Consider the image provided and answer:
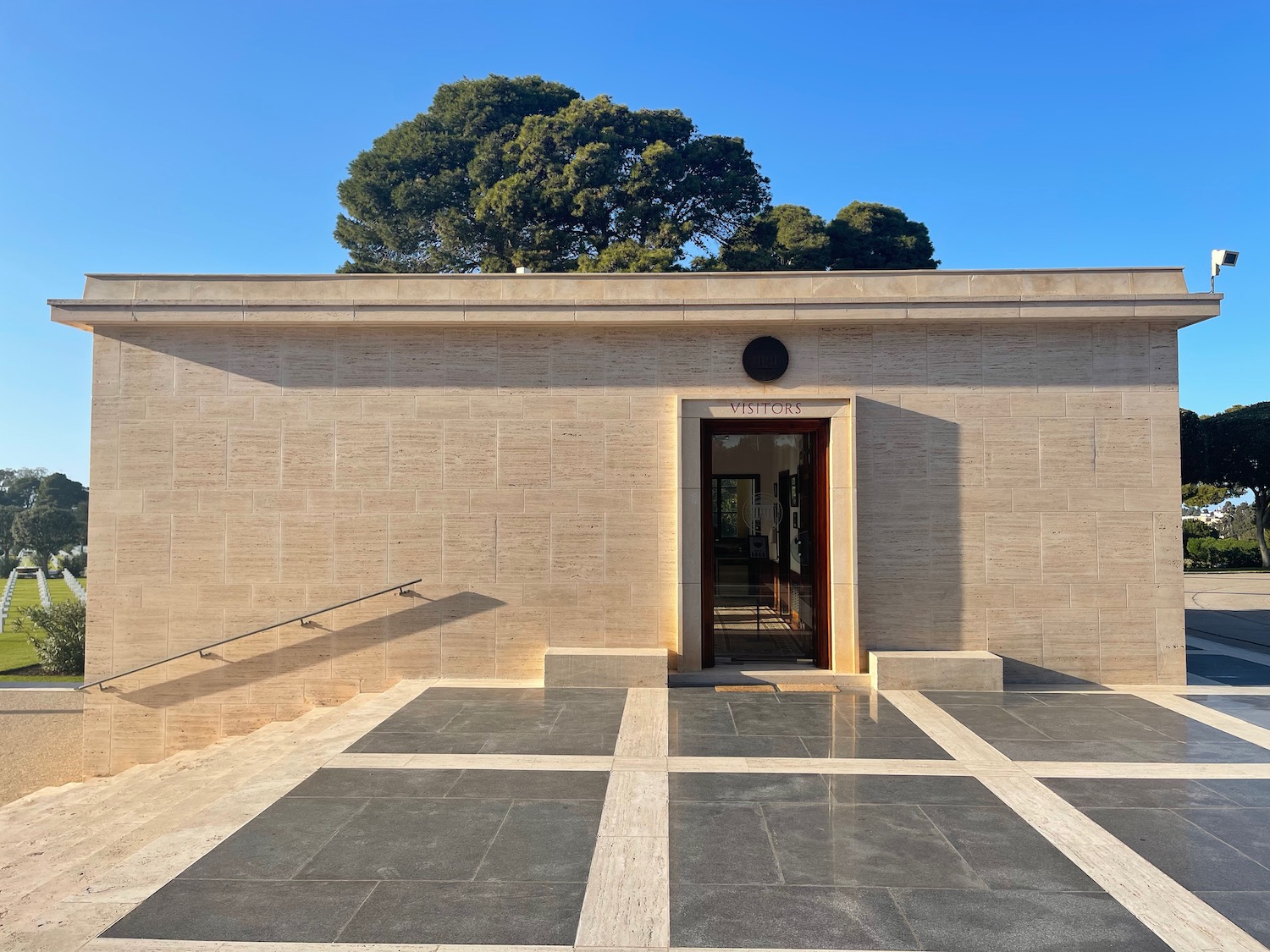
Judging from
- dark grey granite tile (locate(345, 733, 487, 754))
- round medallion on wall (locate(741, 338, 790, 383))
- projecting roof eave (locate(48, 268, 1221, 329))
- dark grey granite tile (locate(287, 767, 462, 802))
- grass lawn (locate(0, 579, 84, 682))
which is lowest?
grass lawn (locate(0, 579, 84, 682))

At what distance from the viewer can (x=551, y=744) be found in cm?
720

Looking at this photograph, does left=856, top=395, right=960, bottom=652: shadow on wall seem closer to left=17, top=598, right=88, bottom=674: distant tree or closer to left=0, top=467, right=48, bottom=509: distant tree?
left=17, top=598, right=88, bottom=674: distant tree

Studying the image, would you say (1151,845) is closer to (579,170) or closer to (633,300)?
(633,300)

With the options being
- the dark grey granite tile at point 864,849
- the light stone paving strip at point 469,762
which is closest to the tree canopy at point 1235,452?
the dark grey granite tile at point 864,849

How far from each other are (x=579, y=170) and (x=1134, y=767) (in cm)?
2904

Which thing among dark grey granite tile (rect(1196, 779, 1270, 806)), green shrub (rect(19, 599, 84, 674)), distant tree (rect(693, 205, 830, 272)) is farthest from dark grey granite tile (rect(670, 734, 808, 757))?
distant tree (rect(693, 205, 830, 272))

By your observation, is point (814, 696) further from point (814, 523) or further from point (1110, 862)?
point (1110, 862)

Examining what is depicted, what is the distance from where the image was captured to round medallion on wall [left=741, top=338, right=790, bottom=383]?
10.1 meters

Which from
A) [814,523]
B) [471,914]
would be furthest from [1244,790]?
[471,914]

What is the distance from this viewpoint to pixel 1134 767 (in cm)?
659

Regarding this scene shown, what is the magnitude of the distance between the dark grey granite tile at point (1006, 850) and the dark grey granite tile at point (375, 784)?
3705mm

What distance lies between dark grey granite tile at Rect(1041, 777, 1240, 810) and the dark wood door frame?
3971 millimetres

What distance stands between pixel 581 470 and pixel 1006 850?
257 inches

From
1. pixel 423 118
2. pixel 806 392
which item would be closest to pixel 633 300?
pixel 806 392
